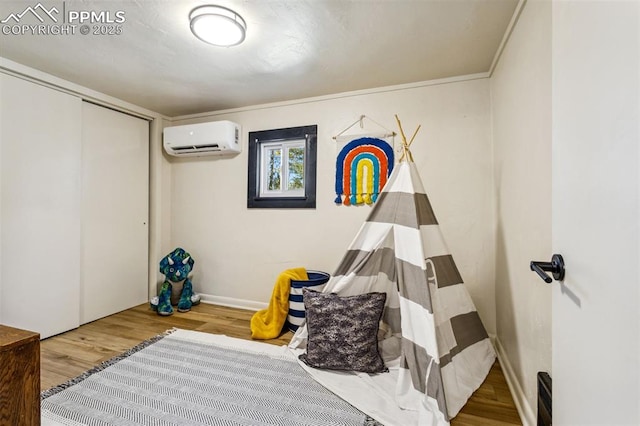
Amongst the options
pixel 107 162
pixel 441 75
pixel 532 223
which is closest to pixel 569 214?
pixel 532 223

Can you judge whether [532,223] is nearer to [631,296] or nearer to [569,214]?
[569,214]

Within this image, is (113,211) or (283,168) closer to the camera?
(113,211)

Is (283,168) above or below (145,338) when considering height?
above

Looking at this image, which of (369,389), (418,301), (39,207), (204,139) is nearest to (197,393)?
(369,389)

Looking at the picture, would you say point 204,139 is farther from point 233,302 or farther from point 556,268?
point 556,268

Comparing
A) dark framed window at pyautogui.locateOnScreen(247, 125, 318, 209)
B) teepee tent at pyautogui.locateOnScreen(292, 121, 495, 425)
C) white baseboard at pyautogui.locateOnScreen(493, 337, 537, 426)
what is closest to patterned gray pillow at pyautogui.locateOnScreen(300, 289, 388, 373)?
teepee tent at pyautogui.locateOnScreen(292, 121, 495, 425)

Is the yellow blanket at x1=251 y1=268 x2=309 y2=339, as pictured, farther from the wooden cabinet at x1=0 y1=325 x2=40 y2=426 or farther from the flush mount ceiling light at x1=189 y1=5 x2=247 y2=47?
the flush mount ceiling light at x1=189 y1=5 x2=247 y2=47

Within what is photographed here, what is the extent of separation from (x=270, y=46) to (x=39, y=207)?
2.41m

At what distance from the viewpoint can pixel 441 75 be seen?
2.60 m

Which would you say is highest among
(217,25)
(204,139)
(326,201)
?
(217,25)

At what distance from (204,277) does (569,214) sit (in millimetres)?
3607

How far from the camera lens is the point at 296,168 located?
3.28m

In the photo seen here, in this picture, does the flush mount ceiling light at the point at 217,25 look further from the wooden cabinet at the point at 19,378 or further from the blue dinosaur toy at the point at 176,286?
the blue dinosaur toy at the point at 176,286

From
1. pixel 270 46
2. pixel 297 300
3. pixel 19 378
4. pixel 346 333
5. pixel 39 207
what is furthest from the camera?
pixel 297 300
